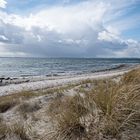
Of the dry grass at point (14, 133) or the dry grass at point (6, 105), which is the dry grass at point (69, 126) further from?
the dry grass at point (6, 105)

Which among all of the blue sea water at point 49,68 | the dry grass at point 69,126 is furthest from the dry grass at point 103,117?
the blue sea water at point 49,68

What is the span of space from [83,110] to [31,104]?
329 centimetres

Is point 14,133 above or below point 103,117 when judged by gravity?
below

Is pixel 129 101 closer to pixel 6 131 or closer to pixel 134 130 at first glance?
pixel 134 130

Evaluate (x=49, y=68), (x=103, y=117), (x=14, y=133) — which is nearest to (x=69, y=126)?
(x=103, y=117)

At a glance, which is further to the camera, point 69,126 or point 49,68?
point 49,68

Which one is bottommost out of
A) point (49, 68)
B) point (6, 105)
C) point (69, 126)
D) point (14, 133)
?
point (49, 68)

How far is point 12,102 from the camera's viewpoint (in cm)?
973

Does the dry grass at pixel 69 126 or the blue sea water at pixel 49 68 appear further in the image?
the blue sea water at pixel 49 68

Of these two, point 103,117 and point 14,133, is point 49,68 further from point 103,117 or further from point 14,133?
point 103,117

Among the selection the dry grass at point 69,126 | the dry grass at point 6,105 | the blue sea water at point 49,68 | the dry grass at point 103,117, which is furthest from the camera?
the blue sea water at point 49,68

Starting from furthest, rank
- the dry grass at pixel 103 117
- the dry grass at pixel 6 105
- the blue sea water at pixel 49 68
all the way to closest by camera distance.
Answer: the blue sea water at pixel 49 68
the dry grass at pixel 6 105
the dry grass at pixel 103 117

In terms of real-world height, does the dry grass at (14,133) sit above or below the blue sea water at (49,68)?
above

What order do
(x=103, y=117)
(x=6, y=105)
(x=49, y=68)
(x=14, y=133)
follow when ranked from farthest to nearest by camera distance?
(x=49, y=68), (x=6, y=105), (x=14, y=133), (x=103, y=117)
